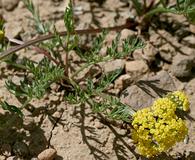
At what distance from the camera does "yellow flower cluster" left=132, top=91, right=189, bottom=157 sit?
3301 millimetres

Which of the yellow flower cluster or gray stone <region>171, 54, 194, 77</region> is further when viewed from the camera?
gray stone <region>171, 54, 194, 77</region>

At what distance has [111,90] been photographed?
4.16 meters

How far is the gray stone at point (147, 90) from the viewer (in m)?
3.92

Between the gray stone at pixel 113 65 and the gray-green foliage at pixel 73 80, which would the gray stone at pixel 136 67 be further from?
the gray-green foliage at pixel 73 80

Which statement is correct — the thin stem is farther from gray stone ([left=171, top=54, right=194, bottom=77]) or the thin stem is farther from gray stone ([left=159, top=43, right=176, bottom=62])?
gray stone ([left=171, top=54, right=194, bottom=77])

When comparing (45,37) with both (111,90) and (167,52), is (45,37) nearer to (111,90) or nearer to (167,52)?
(111,90)

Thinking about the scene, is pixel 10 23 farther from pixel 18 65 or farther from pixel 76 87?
pixel 76 87

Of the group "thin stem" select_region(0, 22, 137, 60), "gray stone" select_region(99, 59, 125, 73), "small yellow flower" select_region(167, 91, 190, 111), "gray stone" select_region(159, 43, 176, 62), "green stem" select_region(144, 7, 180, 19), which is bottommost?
"gray stone" select_region(99, 59, 125, 73)

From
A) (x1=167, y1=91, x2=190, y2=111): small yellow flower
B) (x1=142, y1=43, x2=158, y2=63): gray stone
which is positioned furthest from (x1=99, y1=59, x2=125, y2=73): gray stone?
(x1=167, y1=91, x2=190, y2=111): small yellow flower

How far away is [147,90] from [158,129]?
2.55 feet

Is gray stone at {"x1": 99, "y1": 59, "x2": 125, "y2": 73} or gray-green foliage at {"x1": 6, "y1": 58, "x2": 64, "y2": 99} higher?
gray-green foliage at {"x1": 6, "y1": 58, "x2": 64, "y2": 99}

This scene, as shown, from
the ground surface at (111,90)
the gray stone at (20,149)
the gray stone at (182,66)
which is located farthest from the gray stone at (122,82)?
the gray stone at (20,149)

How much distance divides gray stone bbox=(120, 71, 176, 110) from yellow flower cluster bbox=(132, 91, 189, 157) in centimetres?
49

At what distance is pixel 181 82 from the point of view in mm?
4246
